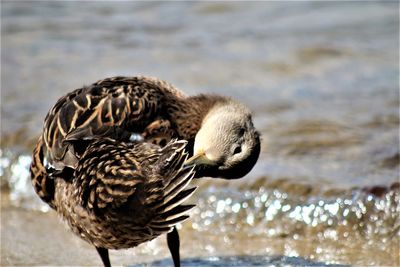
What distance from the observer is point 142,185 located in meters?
4.99

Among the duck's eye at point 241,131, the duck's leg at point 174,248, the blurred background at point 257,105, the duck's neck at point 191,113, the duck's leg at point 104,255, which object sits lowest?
the blurred background at point 257,105

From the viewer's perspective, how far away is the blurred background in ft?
22.5

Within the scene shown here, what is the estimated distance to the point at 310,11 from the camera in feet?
42.2

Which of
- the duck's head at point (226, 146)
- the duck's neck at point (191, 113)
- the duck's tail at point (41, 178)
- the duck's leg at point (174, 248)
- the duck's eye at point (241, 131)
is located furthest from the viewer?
the duck's neck at point (191, 113)

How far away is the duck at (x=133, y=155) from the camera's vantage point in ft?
16.4

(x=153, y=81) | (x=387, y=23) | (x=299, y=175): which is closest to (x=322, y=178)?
(x=299, y=175)

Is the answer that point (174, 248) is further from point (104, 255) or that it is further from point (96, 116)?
point (96, 116)

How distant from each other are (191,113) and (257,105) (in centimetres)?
303

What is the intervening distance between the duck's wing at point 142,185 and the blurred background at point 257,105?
142 cm

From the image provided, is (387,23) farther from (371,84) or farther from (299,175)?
(299,175)

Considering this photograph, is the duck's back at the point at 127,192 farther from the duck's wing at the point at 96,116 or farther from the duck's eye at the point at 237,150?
the duck's eye at the point at 237,150

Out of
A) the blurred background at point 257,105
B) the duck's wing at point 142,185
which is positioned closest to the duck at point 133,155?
the duck's wing at point 142,185

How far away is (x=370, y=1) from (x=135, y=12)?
346cm

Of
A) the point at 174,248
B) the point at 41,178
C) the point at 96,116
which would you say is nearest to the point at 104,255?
the point at 174,248
